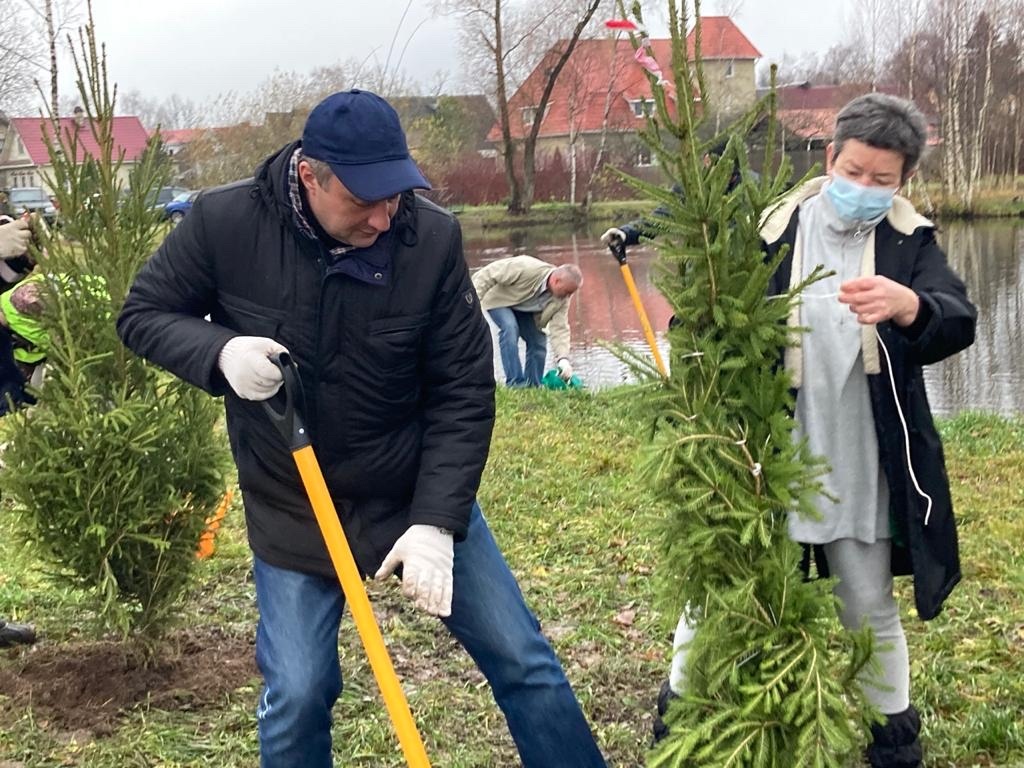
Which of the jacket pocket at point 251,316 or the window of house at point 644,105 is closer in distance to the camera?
the window of house at point 644,105

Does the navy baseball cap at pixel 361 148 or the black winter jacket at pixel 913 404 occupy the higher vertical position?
the navy baseball cap at pixel 361 148

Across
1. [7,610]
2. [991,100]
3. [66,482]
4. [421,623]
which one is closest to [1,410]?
[7,610]

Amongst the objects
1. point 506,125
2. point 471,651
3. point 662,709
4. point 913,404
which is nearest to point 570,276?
point 662,709

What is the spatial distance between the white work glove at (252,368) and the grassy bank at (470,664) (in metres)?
0.83

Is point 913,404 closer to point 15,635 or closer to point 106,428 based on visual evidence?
point 106,428

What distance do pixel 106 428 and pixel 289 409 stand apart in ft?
5.75

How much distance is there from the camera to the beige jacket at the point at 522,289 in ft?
35.1

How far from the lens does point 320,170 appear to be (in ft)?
8.45

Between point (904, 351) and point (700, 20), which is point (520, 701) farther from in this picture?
point (700, 20)

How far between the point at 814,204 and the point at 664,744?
1441 millimetres

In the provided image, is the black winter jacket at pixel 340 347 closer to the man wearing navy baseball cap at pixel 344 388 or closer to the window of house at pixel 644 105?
the man wearing navy baseball cap at pixel 344 388

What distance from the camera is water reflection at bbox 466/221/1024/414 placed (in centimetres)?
1103

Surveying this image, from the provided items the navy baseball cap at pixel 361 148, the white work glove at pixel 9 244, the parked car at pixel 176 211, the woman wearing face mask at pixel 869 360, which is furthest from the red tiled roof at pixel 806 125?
the white work glove at pixel 9 244

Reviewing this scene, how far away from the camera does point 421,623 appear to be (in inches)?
188
